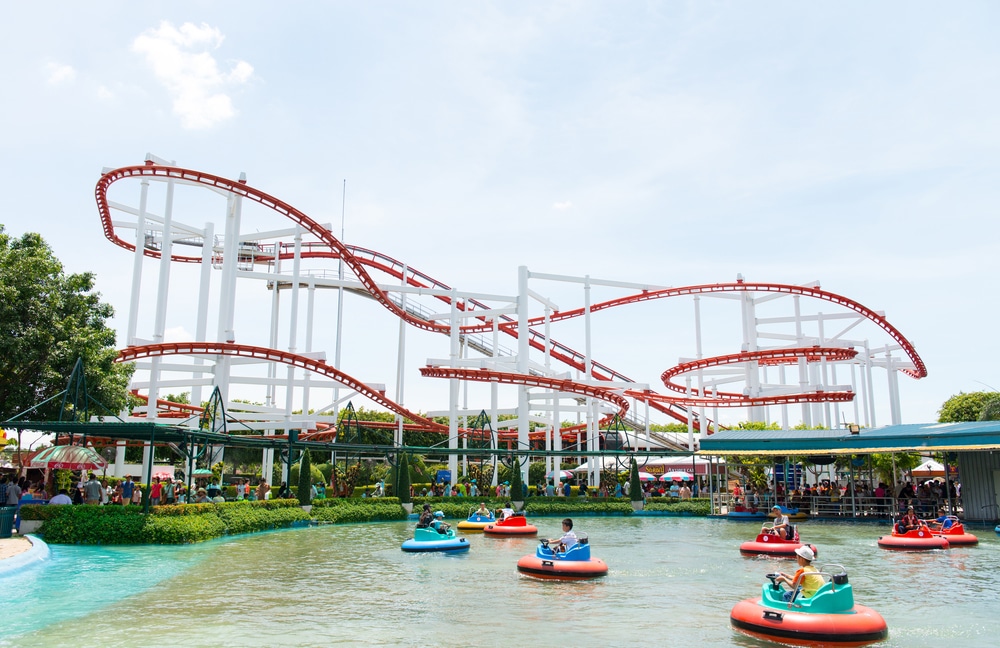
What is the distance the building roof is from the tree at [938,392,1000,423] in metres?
31.5

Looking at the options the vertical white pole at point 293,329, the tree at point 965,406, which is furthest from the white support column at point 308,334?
the tree at point 965,406

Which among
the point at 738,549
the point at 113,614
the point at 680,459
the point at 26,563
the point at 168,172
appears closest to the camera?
the point at 113,614

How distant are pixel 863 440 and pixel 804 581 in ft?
69.1

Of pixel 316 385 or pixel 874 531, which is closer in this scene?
pixel 874 531

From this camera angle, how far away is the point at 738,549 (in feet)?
69.0

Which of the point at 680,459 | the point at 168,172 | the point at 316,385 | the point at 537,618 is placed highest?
the point at 168,172

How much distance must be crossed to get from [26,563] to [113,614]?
486 centimetres

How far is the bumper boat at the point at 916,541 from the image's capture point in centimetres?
2044

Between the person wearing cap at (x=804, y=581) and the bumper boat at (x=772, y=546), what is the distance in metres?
8.50

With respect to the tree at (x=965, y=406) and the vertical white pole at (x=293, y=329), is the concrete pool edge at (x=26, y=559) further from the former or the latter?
the tree at (x=965, y=406)

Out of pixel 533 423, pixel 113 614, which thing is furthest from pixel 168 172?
pixel 533 423

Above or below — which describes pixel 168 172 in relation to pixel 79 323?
above

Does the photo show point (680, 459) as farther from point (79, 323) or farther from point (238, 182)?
point (79, 323)

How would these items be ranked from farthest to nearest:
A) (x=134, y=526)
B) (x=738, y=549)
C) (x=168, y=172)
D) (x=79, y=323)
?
1. (x=168, y=172)
2. (x=79, y=323)
3. (x=738, y=549)
4. (x=134, y=526)
